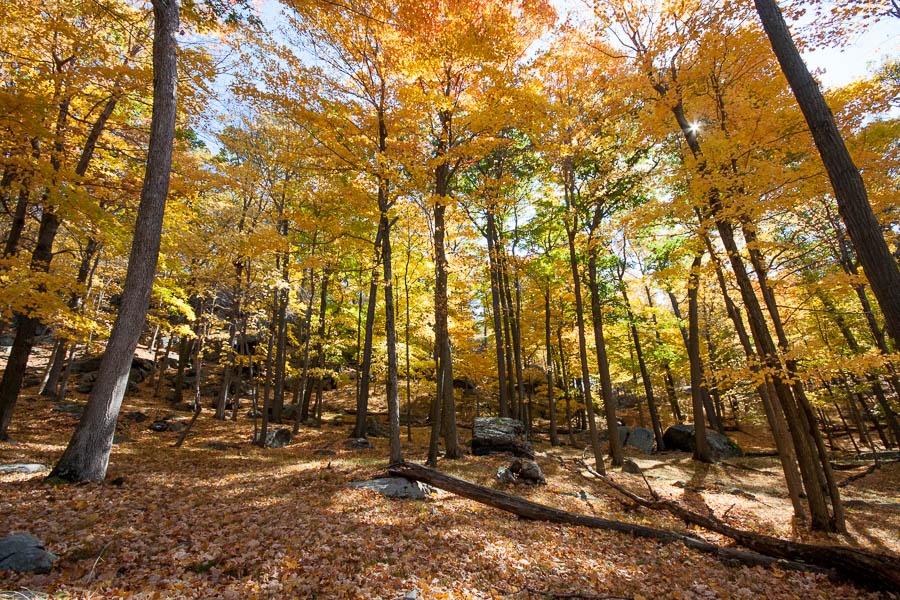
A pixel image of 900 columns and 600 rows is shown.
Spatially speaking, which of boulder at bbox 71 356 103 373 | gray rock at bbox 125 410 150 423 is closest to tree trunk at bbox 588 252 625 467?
gray rock at bbox 125 410 150 423

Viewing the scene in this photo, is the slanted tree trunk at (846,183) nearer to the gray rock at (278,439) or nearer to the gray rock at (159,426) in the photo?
the gray rock at (278,439)

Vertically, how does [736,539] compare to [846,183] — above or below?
below

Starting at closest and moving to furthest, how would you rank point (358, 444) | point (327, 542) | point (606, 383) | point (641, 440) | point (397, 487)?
point (327, 542)
point (397, 487)
point (606, 383)
point (358, 444)
point (641, 440)

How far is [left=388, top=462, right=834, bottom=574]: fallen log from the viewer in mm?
5363

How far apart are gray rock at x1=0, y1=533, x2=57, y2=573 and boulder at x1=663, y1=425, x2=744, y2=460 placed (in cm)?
2075

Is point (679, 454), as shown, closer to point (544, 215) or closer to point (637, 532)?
point (544, 215)

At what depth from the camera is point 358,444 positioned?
45.8 ft

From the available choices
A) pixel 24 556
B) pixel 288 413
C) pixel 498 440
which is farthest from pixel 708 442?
pixel 24 556

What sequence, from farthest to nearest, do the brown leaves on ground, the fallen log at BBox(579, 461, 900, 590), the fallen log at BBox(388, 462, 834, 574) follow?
the fallen log at BBox(388, 462, 834, 574) → the fallen log at BBox(579, 461, 900, 590) → the brown leaves on ground

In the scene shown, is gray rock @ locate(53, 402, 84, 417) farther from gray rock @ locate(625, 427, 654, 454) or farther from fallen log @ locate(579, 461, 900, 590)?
gray rock @ locate(625, 427, 654, 454)

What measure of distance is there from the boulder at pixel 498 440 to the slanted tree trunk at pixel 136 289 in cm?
1010

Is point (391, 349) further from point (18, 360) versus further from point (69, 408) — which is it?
point (69, 408)

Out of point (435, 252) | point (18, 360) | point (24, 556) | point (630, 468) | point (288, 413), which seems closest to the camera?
point (24, 556)

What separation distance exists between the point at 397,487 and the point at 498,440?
6.63 metres
